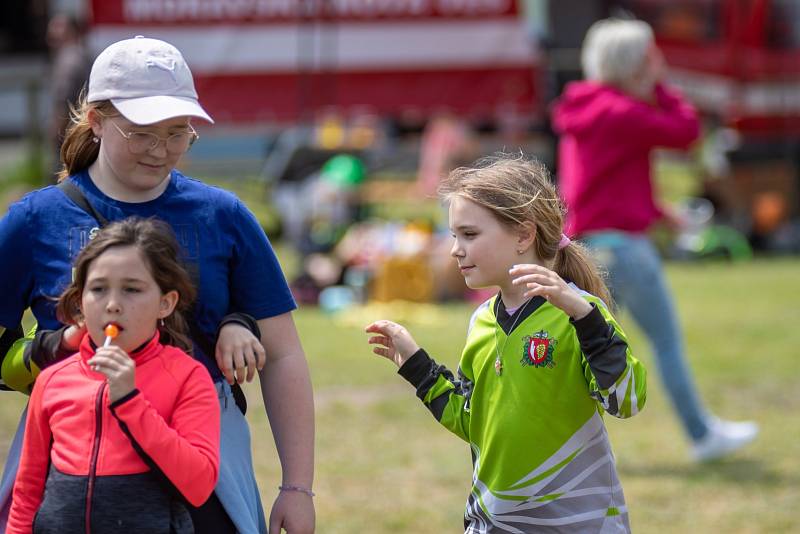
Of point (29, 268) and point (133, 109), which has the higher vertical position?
point (133, 109)

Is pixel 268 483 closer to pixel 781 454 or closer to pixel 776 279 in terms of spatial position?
pixel 781 454

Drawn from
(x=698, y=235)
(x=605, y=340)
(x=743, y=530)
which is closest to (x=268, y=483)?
(x=743, y=530)

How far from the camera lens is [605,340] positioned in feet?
8.94

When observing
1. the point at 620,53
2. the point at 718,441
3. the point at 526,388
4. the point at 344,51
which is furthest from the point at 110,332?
the point at 344,51

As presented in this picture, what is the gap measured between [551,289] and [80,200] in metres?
0.96

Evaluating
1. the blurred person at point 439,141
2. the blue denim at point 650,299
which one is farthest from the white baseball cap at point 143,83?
the blurred person at point 439,141

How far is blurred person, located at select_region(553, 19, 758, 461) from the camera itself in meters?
5.91

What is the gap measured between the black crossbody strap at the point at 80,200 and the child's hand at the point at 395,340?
0.69 metres

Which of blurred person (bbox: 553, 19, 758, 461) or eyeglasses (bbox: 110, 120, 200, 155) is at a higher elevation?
eyeglasses (bbox: 110, 120, 200, 155)

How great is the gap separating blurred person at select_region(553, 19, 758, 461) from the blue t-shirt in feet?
10.9

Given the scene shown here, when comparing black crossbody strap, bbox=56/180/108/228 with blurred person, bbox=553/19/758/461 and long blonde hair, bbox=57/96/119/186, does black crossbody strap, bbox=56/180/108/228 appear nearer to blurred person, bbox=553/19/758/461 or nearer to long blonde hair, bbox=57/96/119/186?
long blonde hair, bbox=57/96/119/186

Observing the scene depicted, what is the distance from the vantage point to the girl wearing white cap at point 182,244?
2.64m

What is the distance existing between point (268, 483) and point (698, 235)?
9.46 m

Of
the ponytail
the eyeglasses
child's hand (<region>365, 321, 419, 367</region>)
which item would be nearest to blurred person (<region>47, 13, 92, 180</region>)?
child's hand (<region>365, 321, 419, 367</region>)
